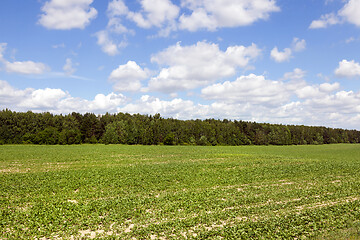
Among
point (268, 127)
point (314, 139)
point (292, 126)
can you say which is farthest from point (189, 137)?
point (314, 139)

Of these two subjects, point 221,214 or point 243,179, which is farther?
point 243,179

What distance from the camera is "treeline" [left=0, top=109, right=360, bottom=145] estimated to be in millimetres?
96438

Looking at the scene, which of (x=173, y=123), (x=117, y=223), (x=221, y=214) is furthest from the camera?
(x=173, y=123)

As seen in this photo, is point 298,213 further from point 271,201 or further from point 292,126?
point 292,126

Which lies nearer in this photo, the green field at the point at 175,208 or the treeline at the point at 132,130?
the green field at the point at 175,208

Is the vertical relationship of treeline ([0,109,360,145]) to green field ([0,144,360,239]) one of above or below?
above

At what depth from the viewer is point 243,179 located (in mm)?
26203

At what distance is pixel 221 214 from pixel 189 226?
254cm

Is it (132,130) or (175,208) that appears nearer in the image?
(175,208)

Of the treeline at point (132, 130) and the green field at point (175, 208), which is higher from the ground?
the treeline at point (132, 130)

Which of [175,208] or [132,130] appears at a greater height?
[132,130]

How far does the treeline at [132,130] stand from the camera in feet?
316

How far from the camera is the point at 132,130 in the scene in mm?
112000

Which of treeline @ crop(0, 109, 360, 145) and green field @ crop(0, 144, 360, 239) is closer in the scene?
green field @ crop(0, 144, 360, 239)
